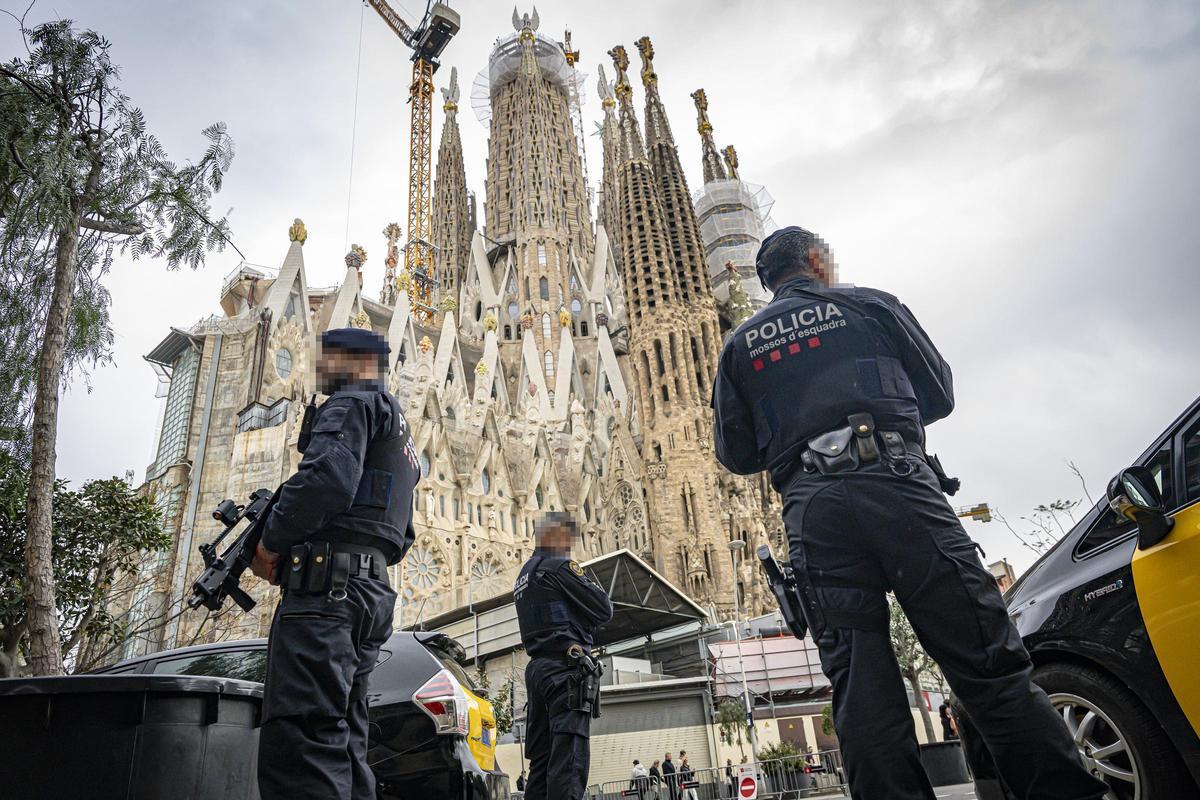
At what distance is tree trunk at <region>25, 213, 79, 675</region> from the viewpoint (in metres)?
6.82

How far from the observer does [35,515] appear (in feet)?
23.5

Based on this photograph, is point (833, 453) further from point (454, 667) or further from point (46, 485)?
point (46, 485)

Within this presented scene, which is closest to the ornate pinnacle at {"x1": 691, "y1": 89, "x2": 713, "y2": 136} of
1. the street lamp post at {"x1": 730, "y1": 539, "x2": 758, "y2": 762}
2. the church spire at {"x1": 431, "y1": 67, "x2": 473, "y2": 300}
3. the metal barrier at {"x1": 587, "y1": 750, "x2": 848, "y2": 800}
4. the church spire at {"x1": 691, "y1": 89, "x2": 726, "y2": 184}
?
the church spire at {"x1": 691, "y1": 89, "x2": 726, "y2": 184}

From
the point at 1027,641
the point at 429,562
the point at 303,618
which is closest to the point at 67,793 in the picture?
the point at 303,618

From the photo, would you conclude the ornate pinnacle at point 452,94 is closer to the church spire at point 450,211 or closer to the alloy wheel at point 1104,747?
the church spire at point 450,211

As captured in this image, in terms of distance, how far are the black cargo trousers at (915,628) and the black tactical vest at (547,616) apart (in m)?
2.50

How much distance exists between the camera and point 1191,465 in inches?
115

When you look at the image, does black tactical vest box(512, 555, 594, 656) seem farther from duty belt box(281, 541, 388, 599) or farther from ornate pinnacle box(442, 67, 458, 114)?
ornate pinnacle box(442, 67, 458, 114)

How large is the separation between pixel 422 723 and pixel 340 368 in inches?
79.5

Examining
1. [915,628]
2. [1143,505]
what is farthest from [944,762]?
[915,628]

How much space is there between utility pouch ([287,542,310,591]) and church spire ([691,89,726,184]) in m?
51.7

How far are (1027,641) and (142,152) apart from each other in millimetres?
10159

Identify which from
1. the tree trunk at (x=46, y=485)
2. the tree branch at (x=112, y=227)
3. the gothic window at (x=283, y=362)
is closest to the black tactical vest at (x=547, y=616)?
the tree trunk at (x=46, y=485)

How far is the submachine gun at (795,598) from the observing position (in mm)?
2562
